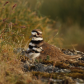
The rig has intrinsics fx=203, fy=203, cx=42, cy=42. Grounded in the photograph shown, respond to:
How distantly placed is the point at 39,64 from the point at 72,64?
35.1 inches

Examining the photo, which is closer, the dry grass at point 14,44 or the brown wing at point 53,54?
the dry grass at point 14,44

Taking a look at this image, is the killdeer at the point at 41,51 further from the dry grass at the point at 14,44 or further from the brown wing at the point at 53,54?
the dry grass at the point at 14,44

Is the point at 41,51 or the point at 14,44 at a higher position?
the point at 14,44

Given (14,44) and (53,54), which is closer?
(53,54)

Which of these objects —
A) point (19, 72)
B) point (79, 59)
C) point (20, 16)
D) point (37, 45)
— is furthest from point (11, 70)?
point (20, 16)

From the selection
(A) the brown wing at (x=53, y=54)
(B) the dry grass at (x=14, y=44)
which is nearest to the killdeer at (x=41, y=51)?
(A) the brown wing at (x=53, y=54)

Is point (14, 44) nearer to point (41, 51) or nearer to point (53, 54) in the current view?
point (41, 51)

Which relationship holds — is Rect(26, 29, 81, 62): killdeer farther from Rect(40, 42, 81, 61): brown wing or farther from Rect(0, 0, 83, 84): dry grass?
Rect(0, 0, 83, 84): dry grass

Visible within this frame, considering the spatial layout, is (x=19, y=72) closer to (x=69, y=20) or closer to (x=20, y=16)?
(x=20, y=16)

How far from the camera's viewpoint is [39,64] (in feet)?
17.1

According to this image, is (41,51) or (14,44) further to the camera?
(14,44)

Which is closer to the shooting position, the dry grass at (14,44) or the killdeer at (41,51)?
the dry grass at (14,44)

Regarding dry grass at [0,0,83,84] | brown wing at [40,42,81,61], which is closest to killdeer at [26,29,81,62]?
brown wing at [40,42,81,61]

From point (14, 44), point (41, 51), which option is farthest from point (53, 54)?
point (14, 44)
